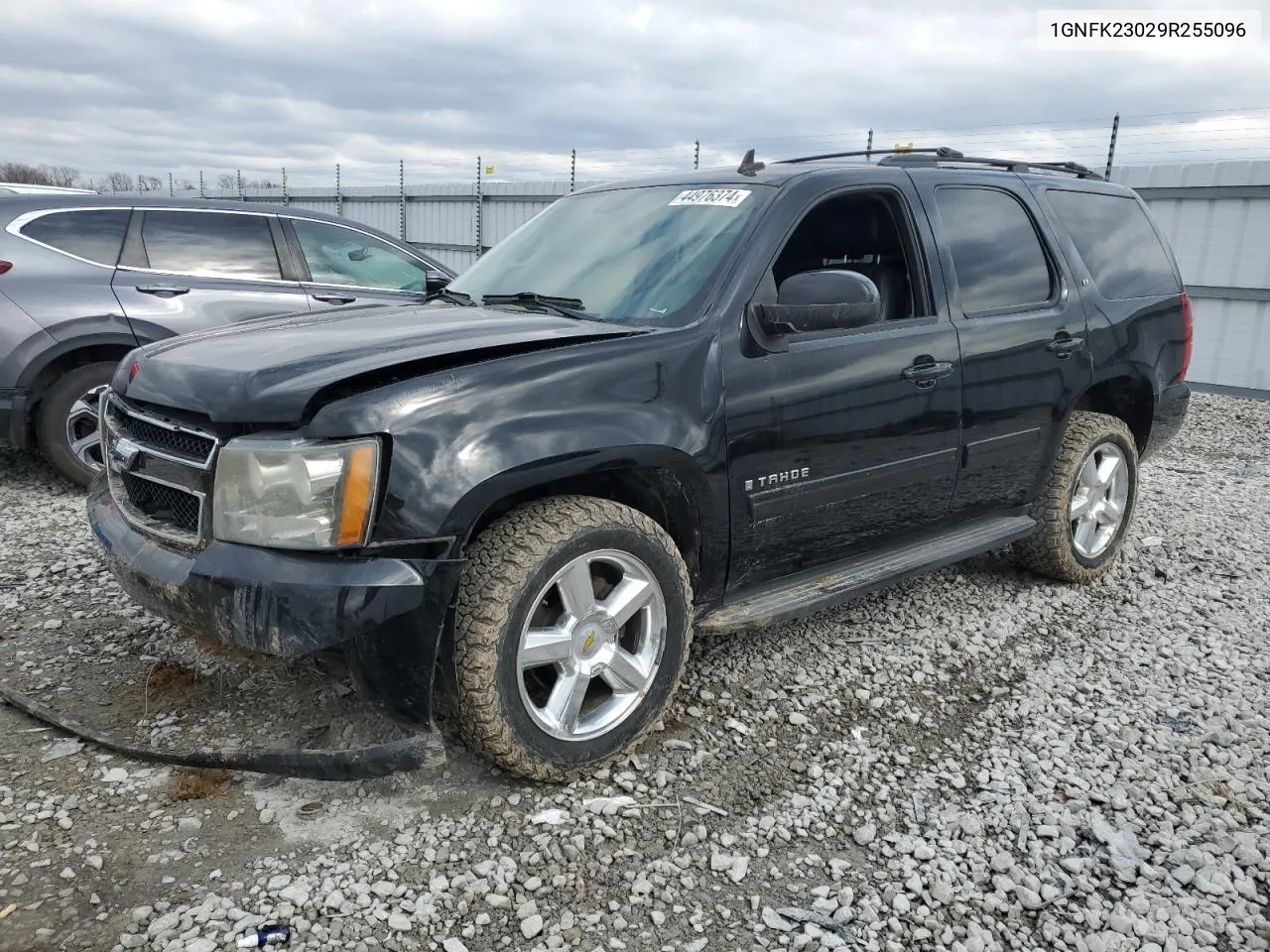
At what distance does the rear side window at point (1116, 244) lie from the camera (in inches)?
177

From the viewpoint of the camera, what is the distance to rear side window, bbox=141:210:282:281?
6078 millimetres

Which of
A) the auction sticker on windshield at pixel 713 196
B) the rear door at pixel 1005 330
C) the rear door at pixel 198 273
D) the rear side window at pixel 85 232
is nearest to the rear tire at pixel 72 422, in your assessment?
the rear door at pixel 198 273

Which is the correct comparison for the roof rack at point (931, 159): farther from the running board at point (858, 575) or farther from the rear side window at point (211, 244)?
the rear side window at point (211, 244)

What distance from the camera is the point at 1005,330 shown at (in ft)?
12.9

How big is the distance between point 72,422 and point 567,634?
14.3 ft

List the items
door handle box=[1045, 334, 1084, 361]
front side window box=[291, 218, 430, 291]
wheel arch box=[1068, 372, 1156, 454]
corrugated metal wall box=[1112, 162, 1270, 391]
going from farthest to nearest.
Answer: corrugated metal wall box=[1112, 162, 1270, 391], front side window box=[291, 218, 430, 291], wheel arch box=[1068, 372, 1156, 454], door handle box=[1045, 334, 1084, 361]

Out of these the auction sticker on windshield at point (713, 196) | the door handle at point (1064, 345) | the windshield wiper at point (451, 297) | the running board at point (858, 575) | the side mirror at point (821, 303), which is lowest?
the running board at point (858, 575)

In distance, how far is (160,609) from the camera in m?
2.62

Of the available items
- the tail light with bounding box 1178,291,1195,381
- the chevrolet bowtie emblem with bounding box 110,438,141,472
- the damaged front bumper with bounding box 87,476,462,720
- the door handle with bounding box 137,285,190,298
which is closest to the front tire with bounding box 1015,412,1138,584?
the tail light with bounding box 1178,291,1195,381

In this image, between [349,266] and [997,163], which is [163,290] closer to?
[349,266]

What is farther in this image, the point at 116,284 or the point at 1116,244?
→ the point at 116,284

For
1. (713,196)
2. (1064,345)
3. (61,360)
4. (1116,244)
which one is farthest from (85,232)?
(1116,244)

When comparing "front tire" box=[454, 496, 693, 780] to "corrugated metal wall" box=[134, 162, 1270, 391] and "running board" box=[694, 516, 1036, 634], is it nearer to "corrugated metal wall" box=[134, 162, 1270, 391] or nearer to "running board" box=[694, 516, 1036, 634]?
"running board" box=[694, 516, 1036, 634]

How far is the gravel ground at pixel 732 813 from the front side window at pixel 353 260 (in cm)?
316
